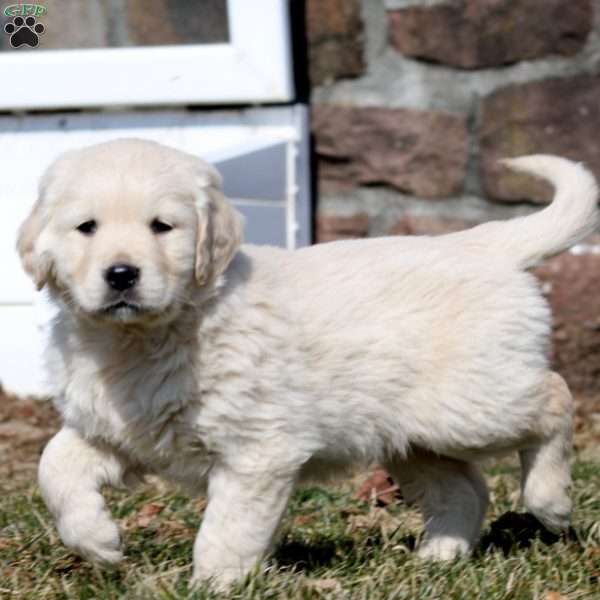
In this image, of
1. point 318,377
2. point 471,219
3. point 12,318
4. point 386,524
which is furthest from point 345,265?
point 12,318

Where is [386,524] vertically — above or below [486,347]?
below

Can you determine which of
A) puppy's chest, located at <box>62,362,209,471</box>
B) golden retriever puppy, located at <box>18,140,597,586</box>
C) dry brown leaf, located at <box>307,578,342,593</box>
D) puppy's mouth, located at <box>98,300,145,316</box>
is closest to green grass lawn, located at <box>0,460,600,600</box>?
dry brown leaf, located at <box>307,578,342,593</box>

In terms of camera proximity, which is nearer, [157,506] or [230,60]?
[157,506]

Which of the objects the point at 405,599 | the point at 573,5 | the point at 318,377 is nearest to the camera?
the point at 405,599

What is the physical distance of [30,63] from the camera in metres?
6.08

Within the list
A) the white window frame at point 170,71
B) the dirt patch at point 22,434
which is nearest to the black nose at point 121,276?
the dirt patch at point 22,434

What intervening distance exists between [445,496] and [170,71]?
2800mm

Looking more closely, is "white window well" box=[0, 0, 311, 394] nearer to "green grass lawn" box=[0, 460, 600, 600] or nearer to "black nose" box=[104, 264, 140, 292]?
"green grass lawn" box=[0, 460, 600, 600]

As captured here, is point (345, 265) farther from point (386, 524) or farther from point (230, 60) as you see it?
point (230, 60)

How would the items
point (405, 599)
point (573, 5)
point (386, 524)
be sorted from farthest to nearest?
point (573, 5), point (386, 524), point (405, 599)

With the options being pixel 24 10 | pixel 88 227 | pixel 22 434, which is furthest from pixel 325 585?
pixel 24 10

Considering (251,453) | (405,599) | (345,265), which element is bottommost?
(405,599)

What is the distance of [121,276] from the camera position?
308 centimetres

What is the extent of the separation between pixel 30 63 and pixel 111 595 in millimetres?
3494
